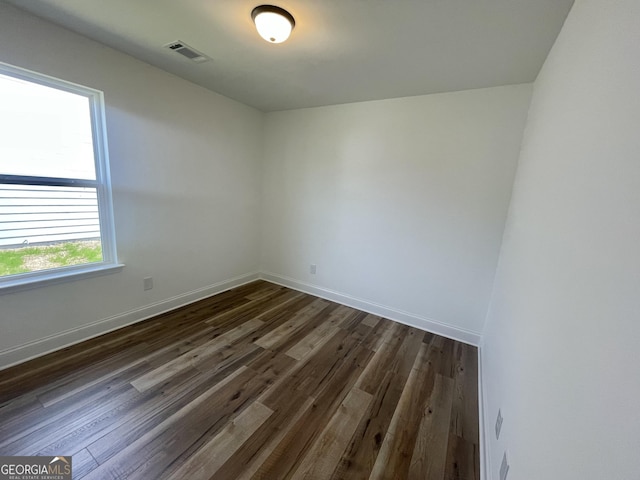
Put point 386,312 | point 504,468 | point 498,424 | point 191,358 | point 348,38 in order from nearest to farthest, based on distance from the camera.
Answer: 1. point 504,468
2. point 498,424
3. point 348,38
4. point 191,358
5. point 386,312

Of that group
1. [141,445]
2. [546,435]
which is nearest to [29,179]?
[141,445]

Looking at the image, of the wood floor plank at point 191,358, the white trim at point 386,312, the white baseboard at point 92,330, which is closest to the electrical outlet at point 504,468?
the white trim at point 386,312

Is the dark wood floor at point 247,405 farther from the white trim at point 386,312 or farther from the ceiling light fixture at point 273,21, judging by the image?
the ceiling light fixture at point 273,21

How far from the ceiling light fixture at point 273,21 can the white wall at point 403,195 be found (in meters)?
1.55

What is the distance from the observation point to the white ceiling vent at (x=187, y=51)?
200 cm

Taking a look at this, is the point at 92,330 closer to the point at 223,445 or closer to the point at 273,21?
the point at 223,445

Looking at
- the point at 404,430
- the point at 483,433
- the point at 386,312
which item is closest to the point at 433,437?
the point at 404,430

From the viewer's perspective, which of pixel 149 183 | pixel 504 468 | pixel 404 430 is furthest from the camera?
pixel 149 183

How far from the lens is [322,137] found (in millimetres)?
3295

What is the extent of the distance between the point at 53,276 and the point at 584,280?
10.4ft

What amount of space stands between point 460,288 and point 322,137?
2.41 metres

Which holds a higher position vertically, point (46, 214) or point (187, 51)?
point (187, 51)

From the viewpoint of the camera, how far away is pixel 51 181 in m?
1.99

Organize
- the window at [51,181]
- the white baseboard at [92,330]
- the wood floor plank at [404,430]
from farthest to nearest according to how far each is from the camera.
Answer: the white baseboard at [92,330], the window at [51,181], the wood floor plank at [404,430]
